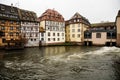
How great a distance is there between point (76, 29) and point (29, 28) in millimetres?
20810

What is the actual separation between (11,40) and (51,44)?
17.4 meters

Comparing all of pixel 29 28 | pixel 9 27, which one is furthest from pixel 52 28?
pixel 9 27

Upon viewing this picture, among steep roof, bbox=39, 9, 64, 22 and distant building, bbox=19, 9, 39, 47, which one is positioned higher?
steep roof, bbox=39, 9, 64, 22

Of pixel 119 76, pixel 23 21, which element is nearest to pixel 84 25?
pixel 23 21

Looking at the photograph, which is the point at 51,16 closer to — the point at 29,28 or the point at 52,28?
the point at 52,28

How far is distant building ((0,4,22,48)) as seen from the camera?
39231mm

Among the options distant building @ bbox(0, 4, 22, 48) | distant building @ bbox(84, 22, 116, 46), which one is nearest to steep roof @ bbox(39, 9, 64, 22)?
distant building @ bbox(0, 4, 22, 48)

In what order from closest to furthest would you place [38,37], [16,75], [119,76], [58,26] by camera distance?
[119,76] → [16,75] → [38,37] → [58,26]

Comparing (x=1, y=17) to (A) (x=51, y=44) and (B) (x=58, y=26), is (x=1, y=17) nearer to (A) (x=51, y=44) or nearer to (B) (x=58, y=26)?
(A) (x=51, y=44)

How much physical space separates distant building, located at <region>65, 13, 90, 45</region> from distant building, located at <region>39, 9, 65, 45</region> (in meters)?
3.29

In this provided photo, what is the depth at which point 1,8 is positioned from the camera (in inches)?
1624

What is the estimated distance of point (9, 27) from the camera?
4128cm

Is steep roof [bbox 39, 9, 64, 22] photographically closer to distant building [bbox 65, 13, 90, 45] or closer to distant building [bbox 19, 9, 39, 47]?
distant building [bbox 65, 13, 90, 45]

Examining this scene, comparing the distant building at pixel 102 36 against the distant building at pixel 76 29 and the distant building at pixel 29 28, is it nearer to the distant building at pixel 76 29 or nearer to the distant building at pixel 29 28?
the distant building at pixel 76 29
